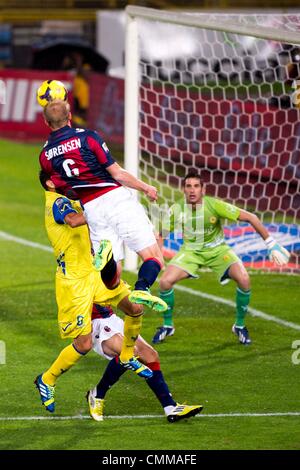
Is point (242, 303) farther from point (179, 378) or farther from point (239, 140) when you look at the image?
point (239, 140)

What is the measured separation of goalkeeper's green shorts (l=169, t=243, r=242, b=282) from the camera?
10656 millimetres

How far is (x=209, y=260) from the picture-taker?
1072 centimetres

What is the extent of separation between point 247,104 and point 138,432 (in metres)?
10.3

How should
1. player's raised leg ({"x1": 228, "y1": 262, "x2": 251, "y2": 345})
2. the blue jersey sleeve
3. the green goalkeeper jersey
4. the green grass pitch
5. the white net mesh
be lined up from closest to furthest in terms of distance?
the green grass pitch < the blue jersey sleeve < player's raised leg ({"x1": 228, "y1": 262, "x2": 251, "y2": 345}) < the green goalkeeper jersey < the white net mesh

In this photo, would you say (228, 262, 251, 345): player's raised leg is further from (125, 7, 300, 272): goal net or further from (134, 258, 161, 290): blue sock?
(125, 7, 300, 272): goal net

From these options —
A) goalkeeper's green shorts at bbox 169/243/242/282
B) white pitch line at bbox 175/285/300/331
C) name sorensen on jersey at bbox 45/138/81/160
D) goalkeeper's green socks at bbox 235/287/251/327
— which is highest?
name sorensen on jersey at bbox 45/138/81/160

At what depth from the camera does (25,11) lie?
35094mm

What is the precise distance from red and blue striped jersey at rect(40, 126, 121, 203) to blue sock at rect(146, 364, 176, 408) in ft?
4.80

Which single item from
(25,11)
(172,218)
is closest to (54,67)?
(25,11)

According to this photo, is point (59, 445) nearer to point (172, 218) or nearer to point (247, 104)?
point (172, 218)

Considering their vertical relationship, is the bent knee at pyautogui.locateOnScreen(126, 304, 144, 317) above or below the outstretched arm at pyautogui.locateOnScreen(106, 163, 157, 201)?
below

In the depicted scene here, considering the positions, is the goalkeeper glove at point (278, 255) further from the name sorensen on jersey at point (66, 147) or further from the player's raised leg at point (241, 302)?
the name sorensen on jersey at point (66, 147)

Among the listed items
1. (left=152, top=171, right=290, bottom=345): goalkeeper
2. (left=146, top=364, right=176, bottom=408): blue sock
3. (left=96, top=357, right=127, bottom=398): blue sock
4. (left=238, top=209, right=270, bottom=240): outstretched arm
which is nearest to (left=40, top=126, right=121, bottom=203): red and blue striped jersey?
(left=96, top=357, right=127, bottom=398): blue sock

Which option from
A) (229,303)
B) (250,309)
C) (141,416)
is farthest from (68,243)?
(229,303)
